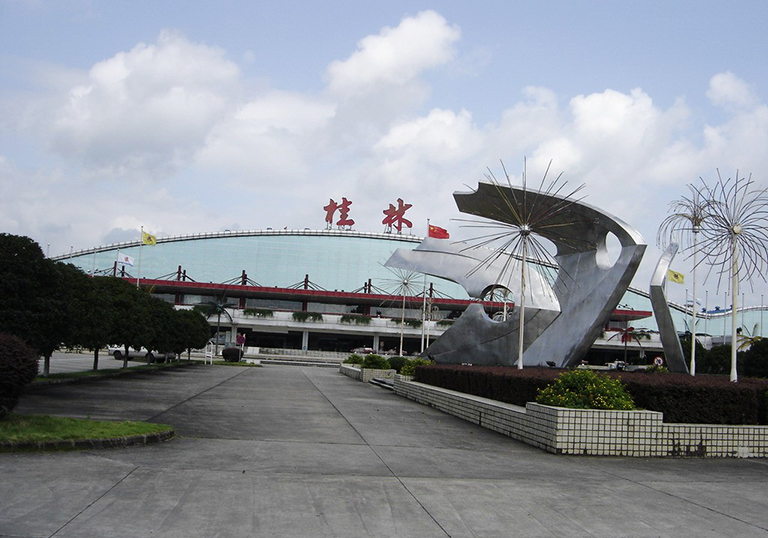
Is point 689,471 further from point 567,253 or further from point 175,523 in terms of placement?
point 567,253

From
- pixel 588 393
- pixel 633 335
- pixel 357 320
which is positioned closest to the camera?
pixel 588 393

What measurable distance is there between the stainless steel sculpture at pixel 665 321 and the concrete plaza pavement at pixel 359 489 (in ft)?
32.1

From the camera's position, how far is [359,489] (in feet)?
24.4

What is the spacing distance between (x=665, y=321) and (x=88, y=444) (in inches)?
648

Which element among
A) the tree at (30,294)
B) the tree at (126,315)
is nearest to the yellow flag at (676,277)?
the tree at (126,315)

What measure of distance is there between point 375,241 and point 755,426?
74.3m

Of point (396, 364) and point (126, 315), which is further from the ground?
point (126, 315)

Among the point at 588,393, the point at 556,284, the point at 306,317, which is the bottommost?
the point at 588,393

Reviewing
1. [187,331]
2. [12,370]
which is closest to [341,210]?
[187,331]

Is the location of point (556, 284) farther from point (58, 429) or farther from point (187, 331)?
point (187, 331)

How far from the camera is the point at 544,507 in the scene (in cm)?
700

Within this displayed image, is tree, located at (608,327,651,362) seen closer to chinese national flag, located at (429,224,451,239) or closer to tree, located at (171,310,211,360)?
chinese national flag, located at (429,224,451,239)

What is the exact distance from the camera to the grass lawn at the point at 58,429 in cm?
878

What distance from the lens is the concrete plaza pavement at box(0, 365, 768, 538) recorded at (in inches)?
232
